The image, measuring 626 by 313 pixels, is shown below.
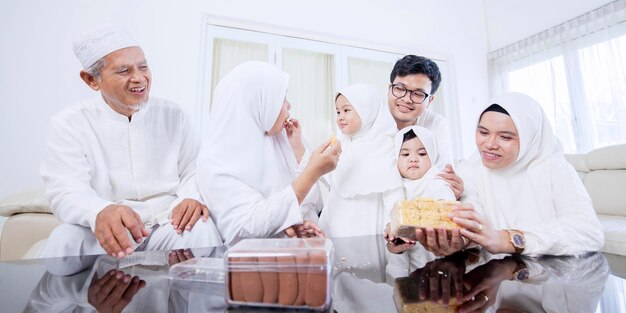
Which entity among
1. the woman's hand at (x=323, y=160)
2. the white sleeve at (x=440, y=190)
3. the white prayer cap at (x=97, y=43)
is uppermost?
the white prayer cap at (x=97, y=43)

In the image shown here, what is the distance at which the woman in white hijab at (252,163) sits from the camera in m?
1.15

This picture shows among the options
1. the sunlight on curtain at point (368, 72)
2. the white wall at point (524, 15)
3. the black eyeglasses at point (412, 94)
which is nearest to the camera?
the black eyeglasses at point (412, 94)

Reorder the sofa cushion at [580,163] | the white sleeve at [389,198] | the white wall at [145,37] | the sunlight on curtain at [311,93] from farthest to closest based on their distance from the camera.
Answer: the sunlight on curtain at [311,93]
the sofa cushion at [580,163]
the white wall at [145,37]
the white sleeve at [389,198]

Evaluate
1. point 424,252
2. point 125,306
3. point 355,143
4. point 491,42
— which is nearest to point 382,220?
point 355,143

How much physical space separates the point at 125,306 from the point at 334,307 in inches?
12.0

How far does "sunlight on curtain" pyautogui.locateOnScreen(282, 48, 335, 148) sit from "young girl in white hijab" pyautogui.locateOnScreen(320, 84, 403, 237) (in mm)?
2498

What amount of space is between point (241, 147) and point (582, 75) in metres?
4.62

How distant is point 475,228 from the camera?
0.82 metres

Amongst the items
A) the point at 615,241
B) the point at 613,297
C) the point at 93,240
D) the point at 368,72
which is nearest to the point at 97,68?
the point at 93,240

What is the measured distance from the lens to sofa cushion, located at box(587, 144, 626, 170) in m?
2.70

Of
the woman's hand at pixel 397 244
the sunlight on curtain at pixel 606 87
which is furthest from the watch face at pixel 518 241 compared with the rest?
the sunlight on curtain at pixel 606 87

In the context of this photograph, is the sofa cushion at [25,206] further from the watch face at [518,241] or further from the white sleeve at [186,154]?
the watch face at [518,241]

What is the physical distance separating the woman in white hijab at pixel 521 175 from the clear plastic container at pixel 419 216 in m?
0.29

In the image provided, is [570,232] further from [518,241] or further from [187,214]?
[187,214]
